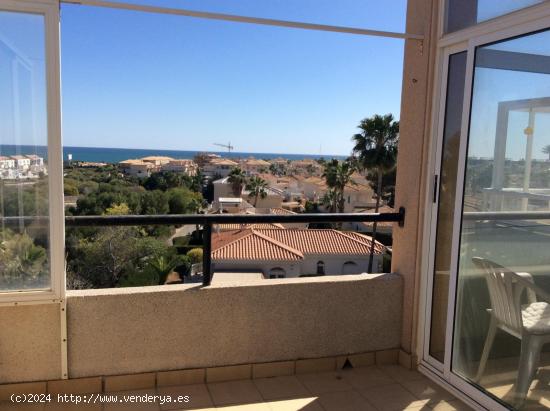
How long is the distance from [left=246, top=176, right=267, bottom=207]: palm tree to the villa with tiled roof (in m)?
20.1

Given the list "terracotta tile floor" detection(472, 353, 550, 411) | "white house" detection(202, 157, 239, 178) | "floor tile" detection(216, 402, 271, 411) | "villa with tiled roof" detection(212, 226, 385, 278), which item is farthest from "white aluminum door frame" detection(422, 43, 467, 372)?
"white house" detection(202, 157, 239, 178)

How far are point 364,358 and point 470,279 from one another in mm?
828

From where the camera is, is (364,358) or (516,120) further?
(364,358)

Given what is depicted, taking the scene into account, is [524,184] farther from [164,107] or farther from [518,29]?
[164,107]

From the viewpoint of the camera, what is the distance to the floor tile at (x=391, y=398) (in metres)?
2.19

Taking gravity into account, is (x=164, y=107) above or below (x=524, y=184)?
above

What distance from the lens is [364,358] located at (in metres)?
2.64

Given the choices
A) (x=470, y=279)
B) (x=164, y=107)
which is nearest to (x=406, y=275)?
(x=470, y=279)

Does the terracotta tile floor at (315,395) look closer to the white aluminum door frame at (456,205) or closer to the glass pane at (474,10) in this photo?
the white aluminum door frame at (456,205)

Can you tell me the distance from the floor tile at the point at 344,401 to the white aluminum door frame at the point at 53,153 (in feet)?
4.55

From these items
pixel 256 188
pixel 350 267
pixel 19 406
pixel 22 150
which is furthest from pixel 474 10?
pixel 256 188

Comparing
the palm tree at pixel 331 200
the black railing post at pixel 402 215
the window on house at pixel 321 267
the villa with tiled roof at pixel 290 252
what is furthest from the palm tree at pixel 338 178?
the black railing post at pixel 402 215

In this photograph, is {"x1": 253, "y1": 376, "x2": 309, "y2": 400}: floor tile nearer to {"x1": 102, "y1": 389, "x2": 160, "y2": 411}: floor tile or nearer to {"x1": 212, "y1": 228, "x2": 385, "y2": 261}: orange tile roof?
{"x1": 102, "y1": 389, "x2": 160, "y2": 411}: floor tile

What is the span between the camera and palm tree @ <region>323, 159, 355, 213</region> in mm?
38344
